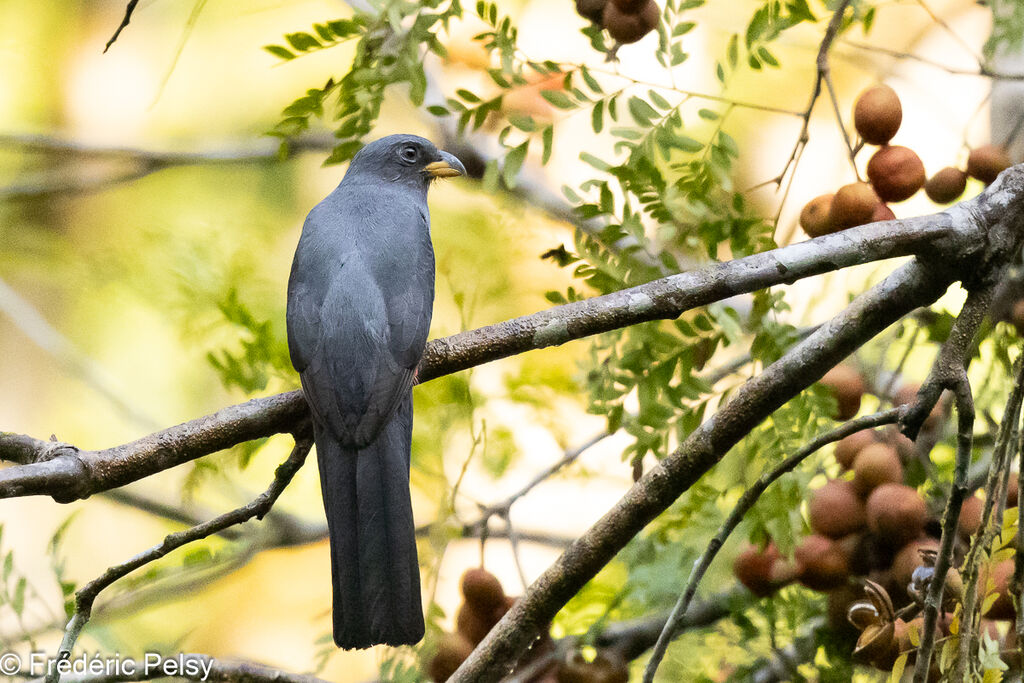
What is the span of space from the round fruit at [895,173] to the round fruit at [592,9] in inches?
25.6

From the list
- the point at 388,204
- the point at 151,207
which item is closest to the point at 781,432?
the point at 388,204

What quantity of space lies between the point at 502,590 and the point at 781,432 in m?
0.69

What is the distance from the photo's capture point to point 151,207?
12.3ft

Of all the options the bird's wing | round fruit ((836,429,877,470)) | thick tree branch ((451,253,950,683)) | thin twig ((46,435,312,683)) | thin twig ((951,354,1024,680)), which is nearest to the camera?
thin twig ((951,354,1024,680))

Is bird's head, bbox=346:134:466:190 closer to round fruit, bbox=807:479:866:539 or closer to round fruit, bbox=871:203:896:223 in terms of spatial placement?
round fruit, bbox=871:203:896:223

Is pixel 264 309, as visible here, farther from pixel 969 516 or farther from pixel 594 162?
pixel 969 516

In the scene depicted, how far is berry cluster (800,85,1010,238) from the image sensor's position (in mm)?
1987

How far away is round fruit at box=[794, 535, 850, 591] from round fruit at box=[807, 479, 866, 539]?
34 mm

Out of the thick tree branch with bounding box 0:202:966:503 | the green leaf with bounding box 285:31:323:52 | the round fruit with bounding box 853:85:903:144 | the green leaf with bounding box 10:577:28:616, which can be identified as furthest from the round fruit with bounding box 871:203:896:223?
the green leaf with bounding box 10:577:28:616

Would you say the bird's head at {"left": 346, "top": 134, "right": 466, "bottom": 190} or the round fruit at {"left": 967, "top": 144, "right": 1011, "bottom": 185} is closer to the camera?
the round fruit at {"left": 967, "top": 144, "right": 1011, "bottom": 185}

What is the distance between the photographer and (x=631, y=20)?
198 centimetres

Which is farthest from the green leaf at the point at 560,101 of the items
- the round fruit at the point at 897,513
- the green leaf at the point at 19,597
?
the green leaf at the point at 19,597

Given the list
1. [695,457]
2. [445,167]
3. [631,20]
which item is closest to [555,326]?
[695,457]

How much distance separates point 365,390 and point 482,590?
20.8 inches
